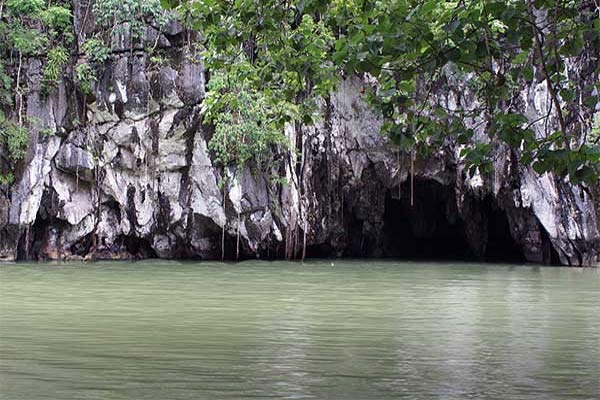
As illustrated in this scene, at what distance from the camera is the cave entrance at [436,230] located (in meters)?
24.4

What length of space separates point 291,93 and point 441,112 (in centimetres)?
167

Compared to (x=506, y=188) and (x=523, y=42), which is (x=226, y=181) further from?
(x=523, y=42)

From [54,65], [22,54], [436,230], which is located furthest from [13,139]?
[436,230]

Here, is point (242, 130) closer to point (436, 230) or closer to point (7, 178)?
point (7, 178)

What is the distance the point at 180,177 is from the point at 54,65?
13.1 ft

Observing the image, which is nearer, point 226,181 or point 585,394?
point 585,394

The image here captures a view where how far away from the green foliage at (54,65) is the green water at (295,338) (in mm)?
7320

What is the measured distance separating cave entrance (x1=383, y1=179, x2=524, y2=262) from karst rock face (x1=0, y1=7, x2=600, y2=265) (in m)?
2.02

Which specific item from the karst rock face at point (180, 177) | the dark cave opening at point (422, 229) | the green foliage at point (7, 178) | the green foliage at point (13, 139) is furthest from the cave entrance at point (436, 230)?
the green foliage at point (7, 178)

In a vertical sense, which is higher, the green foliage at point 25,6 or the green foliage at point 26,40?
the green foliage at point 25,6

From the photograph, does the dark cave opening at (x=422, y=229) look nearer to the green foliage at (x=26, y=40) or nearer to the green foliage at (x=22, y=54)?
the green foliage at (x=22, y=54)

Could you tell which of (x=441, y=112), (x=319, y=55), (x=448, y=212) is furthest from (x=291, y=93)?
(x=448, y=212)

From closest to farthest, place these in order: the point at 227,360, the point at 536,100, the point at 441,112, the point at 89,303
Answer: the point at 441,112, the point at 227,360, the point at 89,303, the point at 536,100

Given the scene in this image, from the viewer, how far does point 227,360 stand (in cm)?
672
